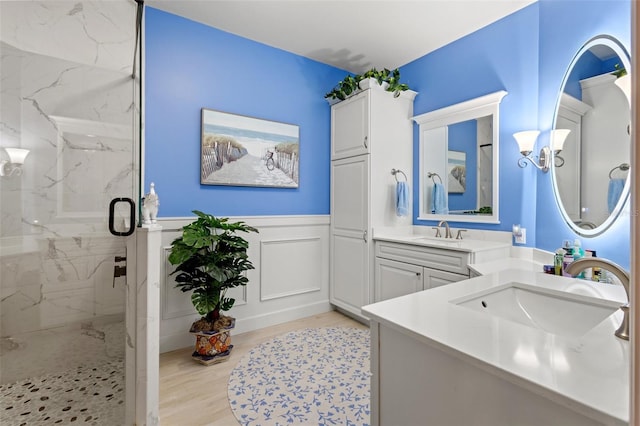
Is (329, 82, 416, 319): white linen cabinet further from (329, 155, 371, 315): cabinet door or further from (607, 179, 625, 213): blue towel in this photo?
(607, 179, 625, 213): blue towel

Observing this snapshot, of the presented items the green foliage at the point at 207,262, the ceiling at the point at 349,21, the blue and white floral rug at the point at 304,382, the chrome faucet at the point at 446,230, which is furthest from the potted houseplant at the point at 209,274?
the chrome faucet at the point at 446,230

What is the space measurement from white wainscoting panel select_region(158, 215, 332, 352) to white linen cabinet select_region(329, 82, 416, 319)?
0.19 m

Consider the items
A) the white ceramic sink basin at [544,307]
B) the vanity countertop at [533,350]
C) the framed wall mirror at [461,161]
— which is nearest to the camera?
the vanity countertop at [533,350]

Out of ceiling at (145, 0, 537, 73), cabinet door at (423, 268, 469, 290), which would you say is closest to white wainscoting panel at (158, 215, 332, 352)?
cabinet door at (423, 268, 469, 290)

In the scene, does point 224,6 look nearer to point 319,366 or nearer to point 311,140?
point 311,140

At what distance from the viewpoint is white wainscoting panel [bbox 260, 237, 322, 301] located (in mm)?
2998

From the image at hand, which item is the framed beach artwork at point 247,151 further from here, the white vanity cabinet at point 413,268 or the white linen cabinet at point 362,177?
the white vanity cabinet at point 413,268

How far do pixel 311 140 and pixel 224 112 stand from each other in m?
0.94

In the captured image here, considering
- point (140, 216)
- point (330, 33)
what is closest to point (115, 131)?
point (140, 216)

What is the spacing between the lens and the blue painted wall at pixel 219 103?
2.50 meters

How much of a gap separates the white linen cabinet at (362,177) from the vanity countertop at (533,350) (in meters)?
1.95

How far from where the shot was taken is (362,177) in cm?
300

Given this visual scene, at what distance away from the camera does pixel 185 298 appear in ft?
8.52

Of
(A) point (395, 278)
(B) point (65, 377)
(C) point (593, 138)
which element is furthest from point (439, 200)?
(B) point (65, 377)
